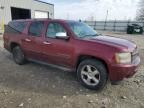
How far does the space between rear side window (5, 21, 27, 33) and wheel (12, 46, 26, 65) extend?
2.12 ft

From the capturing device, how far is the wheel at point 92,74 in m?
4.22

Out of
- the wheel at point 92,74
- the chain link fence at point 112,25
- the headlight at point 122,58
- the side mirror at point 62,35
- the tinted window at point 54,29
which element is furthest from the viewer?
the chain link fence at point 112,25

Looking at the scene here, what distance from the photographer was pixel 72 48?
461cm

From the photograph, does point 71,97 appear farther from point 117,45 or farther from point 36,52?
point 36,52

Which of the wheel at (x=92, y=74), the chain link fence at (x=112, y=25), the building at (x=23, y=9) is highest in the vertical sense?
the building at (x=23, y=9)

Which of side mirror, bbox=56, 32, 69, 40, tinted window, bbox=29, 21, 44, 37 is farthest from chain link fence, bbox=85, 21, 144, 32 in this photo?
side mirror, bbox=56, 32, 69, 40

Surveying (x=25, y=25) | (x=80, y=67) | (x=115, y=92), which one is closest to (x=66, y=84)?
(x=80, y=67)

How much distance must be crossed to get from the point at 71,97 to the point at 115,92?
1115 mm

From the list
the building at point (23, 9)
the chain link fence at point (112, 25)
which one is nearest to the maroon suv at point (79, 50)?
the building at point (23, 9)

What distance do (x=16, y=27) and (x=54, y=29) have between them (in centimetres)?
208

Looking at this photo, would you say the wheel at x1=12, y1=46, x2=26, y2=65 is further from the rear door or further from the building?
the building

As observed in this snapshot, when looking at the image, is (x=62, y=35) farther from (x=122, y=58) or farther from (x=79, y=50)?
(x=122, y=58)

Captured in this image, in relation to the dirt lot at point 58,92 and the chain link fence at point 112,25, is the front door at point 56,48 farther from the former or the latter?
the chain link fence at point 112,25

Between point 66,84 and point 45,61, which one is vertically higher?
point 45,61
